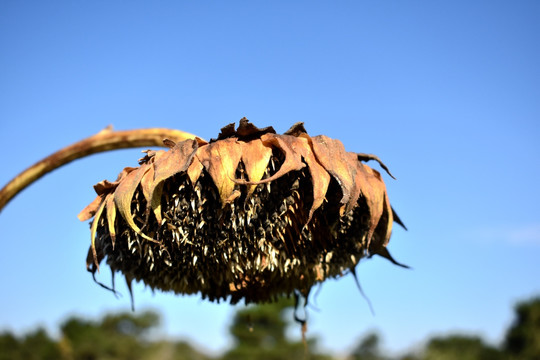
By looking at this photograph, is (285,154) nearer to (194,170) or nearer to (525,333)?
(194,170)

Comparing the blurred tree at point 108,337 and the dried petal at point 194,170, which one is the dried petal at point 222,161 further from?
the blurred tree at point 108,337

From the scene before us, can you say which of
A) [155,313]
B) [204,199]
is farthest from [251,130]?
[155,313]

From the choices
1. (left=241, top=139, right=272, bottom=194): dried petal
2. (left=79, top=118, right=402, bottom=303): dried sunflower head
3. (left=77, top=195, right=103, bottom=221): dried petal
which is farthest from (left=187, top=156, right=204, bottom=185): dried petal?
(left=77, top=195, right=103, bottom=221): dried petal

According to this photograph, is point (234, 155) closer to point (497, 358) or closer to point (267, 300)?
point (267, 300)

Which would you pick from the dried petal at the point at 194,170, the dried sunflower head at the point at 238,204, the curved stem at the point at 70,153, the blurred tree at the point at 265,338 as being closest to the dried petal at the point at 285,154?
the dried sunflower head at the point at 238,204

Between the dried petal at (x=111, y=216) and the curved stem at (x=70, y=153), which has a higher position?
the curved stem at (x=70, y=153)

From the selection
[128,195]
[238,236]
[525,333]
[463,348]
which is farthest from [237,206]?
[463,348]

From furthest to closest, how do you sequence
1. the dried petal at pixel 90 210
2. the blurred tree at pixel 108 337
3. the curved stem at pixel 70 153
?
the blurred tree at pixel 108 337 → the curved stem at pixel 70 153 → the dried petal at pixel 90 210
